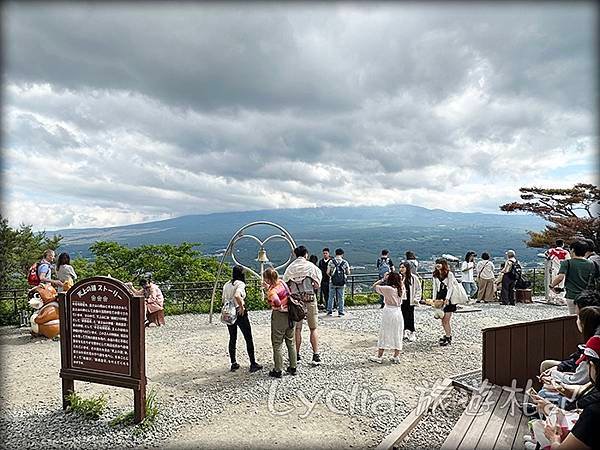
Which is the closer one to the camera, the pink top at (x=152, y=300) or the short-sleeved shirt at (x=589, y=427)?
the short-sleeved shirt at (x=589, y=427)

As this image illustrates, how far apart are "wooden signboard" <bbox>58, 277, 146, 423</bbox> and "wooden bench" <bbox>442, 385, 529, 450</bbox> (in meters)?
3.31

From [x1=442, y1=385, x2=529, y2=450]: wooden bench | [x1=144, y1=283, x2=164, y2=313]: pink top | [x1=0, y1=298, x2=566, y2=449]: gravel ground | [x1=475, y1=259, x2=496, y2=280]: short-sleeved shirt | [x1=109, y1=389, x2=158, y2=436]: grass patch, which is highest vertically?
[x1=475, y1=259, x2=496, y2=280]: short-sleeved shirt

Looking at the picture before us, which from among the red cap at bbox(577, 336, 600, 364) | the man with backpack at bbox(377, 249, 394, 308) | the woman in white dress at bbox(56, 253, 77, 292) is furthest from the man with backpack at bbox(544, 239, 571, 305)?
the woman in white dress at bbox(56, 253, 77, 292)

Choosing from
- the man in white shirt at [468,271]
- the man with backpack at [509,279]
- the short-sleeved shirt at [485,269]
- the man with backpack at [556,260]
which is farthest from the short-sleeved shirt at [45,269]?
the man with backpack at [556,260]

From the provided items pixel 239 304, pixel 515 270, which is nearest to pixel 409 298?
pixel 239 304

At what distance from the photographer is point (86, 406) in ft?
16.1

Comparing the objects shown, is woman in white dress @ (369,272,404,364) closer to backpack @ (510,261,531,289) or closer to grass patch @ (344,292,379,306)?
grass patch @ (344,292,379,306)

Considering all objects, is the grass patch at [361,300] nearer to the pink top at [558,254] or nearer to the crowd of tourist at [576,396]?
the pink top at [558,254]

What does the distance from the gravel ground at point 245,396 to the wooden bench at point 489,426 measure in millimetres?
279

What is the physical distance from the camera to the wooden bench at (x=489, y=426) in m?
3.99

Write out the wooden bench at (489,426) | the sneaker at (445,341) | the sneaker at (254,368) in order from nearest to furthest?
the wooden bench at (489,426)
the sneaker at (254,368)
the sneaker at (445,341)

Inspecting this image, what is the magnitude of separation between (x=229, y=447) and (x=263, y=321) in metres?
6.17

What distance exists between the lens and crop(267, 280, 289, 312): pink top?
19.6 ft

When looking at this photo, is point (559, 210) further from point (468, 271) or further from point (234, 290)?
point (234, 290)
